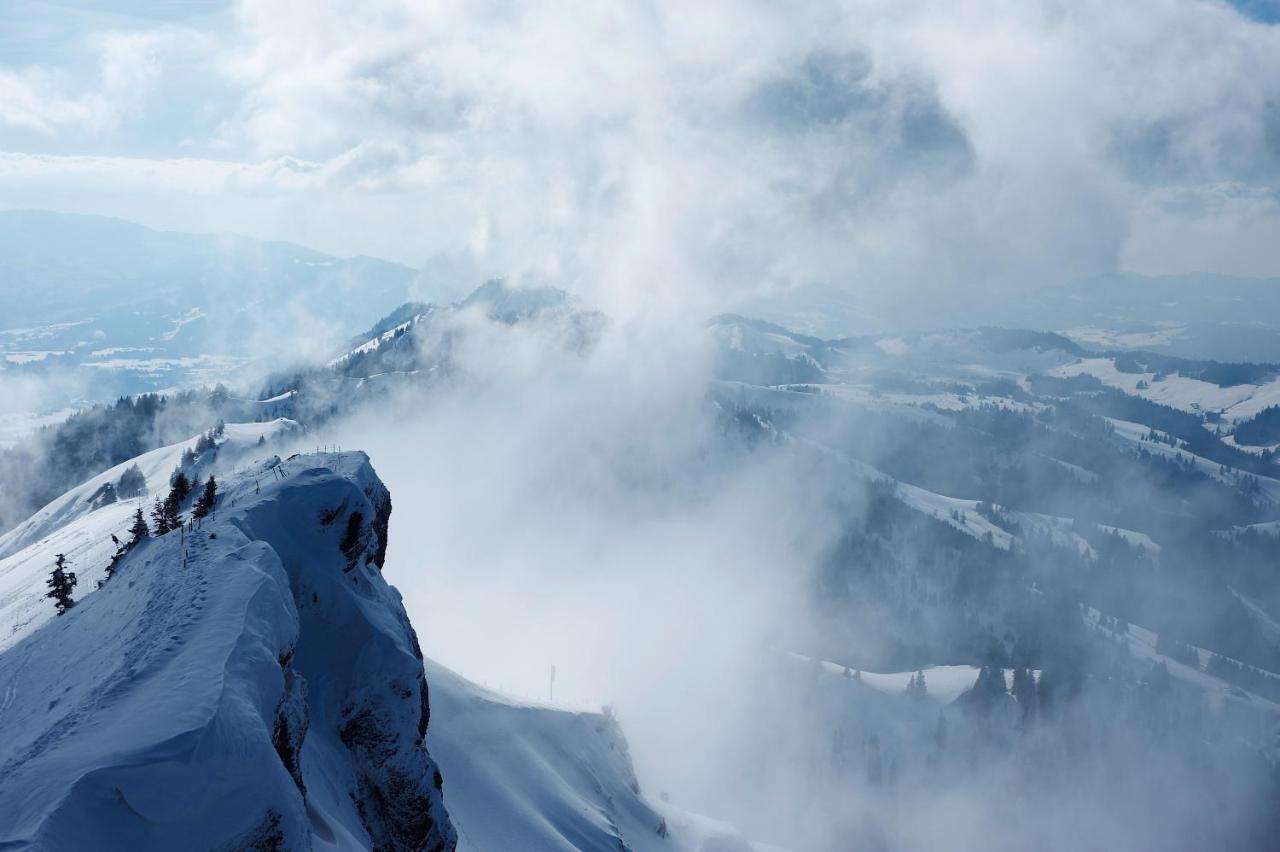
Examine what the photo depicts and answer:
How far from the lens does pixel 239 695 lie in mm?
20234

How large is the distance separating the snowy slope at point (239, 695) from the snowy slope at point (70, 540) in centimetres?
2061

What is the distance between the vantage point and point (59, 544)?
100500mm

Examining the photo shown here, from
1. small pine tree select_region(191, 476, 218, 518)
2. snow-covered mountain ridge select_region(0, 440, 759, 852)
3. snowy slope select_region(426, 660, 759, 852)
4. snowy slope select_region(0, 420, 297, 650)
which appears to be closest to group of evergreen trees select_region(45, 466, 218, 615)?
small pine tree select_region(191, 476, 218, 518)

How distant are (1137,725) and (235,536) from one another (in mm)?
234110

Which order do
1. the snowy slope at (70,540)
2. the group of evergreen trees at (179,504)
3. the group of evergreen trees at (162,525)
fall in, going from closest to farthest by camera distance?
the group of evergreen trees at (179,504) → the group of evergreen trees at (162,525) → the snowy slope at (70,540)

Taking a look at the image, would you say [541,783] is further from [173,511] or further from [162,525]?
[162,525]

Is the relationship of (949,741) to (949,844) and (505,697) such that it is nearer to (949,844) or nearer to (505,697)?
(949,844)

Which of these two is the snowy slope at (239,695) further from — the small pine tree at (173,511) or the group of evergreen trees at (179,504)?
the small pine tree at (173,511)

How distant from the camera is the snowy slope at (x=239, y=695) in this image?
16.8m

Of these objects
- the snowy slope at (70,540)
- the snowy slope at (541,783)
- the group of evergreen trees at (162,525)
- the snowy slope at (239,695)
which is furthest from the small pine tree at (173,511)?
the snowy slope at (541,783)

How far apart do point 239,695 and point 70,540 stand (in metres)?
107

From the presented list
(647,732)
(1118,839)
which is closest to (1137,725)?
(1118,839)

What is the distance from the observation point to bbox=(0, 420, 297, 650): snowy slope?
57.5 metres

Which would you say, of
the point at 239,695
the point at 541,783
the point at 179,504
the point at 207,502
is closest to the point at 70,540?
the point at 179,504
